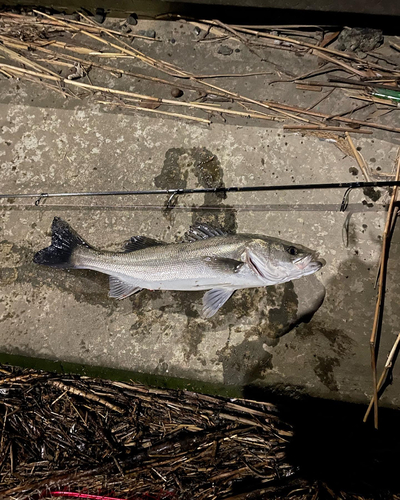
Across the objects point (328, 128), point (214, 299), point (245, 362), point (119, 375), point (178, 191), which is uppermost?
point (328, 128)

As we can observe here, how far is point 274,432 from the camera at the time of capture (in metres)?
3.87

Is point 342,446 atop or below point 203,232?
below

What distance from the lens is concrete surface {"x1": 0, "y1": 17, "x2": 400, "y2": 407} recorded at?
3.94m

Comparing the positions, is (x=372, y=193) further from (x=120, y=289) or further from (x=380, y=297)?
(x=120, y=289)

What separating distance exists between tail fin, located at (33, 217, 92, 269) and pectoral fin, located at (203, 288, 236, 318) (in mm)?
1614

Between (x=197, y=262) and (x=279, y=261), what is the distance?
0.90 metres

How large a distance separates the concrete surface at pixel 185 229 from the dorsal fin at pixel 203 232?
301 millimetres

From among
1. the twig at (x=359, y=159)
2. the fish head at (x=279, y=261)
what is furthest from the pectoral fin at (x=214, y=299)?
the twig at (x=359, y=159)

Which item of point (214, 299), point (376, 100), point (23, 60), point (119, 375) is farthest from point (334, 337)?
point (23, 60)

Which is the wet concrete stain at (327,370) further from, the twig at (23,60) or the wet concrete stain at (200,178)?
the twig at (23,60)

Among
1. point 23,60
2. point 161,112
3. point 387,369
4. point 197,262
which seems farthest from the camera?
point 23,60

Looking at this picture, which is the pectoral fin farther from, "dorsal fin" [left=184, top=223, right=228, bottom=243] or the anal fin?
the anal fin

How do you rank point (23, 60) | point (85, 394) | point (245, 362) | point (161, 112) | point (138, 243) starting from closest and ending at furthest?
point (245, 362) → point (138, 243) → point (85, 394) → point (161, 112) → point (23, 60)

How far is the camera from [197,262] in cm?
381
